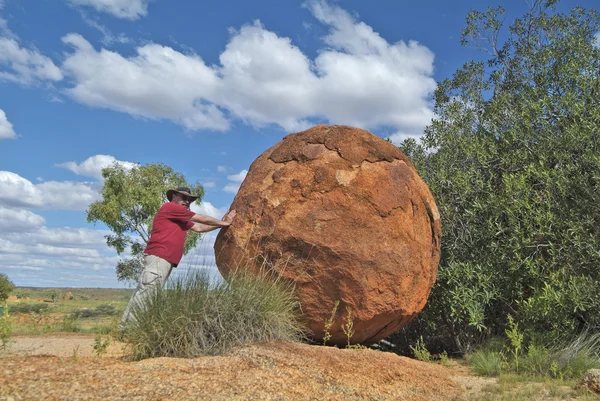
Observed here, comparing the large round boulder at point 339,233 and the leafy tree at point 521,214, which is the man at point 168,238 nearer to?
the large round boulder at point 339,233

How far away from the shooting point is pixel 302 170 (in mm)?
7316

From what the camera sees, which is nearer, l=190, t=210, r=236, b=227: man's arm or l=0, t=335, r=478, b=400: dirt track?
l=0, t=335, r=478, b=400: dirt track

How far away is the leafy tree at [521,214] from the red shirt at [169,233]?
163 inches

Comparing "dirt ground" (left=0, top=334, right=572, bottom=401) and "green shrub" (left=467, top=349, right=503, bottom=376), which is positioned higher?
"dirt ground" (left=0, top=334, right=572, bottom=401)

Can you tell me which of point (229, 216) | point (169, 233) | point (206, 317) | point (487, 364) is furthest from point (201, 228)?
point (487, 364)

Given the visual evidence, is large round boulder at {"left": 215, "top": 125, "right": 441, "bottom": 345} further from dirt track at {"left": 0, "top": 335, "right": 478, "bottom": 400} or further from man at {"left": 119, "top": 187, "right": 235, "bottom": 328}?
dirt track at {"left": 0, "top": 335, "right": 478, "bottom": 400}

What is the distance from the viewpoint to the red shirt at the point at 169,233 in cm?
730

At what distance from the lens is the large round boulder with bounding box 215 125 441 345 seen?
680 cm

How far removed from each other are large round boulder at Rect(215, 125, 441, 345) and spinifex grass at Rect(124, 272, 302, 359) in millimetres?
522

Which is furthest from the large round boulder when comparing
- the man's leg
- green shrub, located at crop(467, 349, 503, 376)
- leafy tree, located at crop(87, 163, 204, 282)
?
leafy tree, located at crop(87, 163, 204, 282)

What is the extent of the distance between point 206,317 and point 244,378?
118cm

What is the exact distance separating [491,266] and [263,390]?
17.7ft

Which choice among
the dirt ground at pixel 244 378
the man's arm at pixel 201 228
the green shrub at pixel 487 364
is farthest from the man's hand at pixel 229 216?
the green shrub at pixel 487 364

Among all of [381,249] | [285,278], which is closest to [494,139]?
[381,249]
